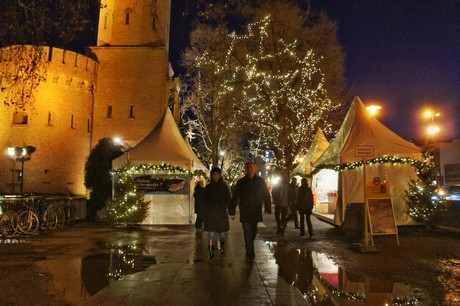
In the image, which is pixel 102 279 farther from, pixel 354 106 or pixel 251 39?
pixel 251 39

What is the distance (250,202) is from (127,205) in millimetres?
8192

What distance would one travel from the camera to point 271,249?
1005cm

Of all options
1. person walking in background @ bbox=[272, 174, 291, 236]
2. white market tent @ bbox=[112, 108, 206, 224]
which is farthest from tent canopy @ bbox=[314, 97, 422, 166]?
white market tent @ bbox=[112, 108, 206, 224]

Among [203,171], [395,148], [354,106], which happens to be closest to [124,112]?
[203,171]

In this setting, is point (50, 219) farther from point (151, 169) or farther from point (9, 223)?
point (151, 169)

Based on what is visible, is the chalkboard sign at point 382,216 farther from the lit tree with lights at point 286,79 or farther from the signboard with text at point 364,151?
the lit tree with lights at point 286,79

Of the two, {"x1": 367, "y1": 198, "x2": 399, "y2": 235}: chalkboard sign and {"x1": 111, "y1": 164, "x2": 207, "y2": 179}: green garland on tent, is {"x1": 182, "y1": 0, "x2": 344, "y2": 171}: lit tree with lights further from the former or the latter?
{"x1": 367, "y1": 198, "x2": 399, "y2": 235}: chalkboard sign

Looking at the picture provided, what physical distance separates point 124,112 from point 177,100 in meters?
9.11

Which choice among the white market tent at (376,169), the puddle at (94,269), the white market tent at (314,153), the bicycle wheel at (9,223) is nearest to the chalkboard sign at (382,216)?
the white market tent at (376,169)

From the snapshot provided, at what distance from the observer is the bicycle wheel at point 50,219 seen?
14.0 m

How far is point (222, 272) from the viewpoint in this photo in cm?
720

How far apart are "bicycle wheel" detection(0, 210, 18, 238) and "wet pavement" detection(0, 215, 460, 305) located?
2.96 feet

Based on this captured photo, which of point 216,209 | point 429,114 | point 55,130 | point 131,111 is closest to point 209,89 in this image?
point 131,111

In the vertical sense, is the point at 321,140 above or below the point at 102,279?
above
